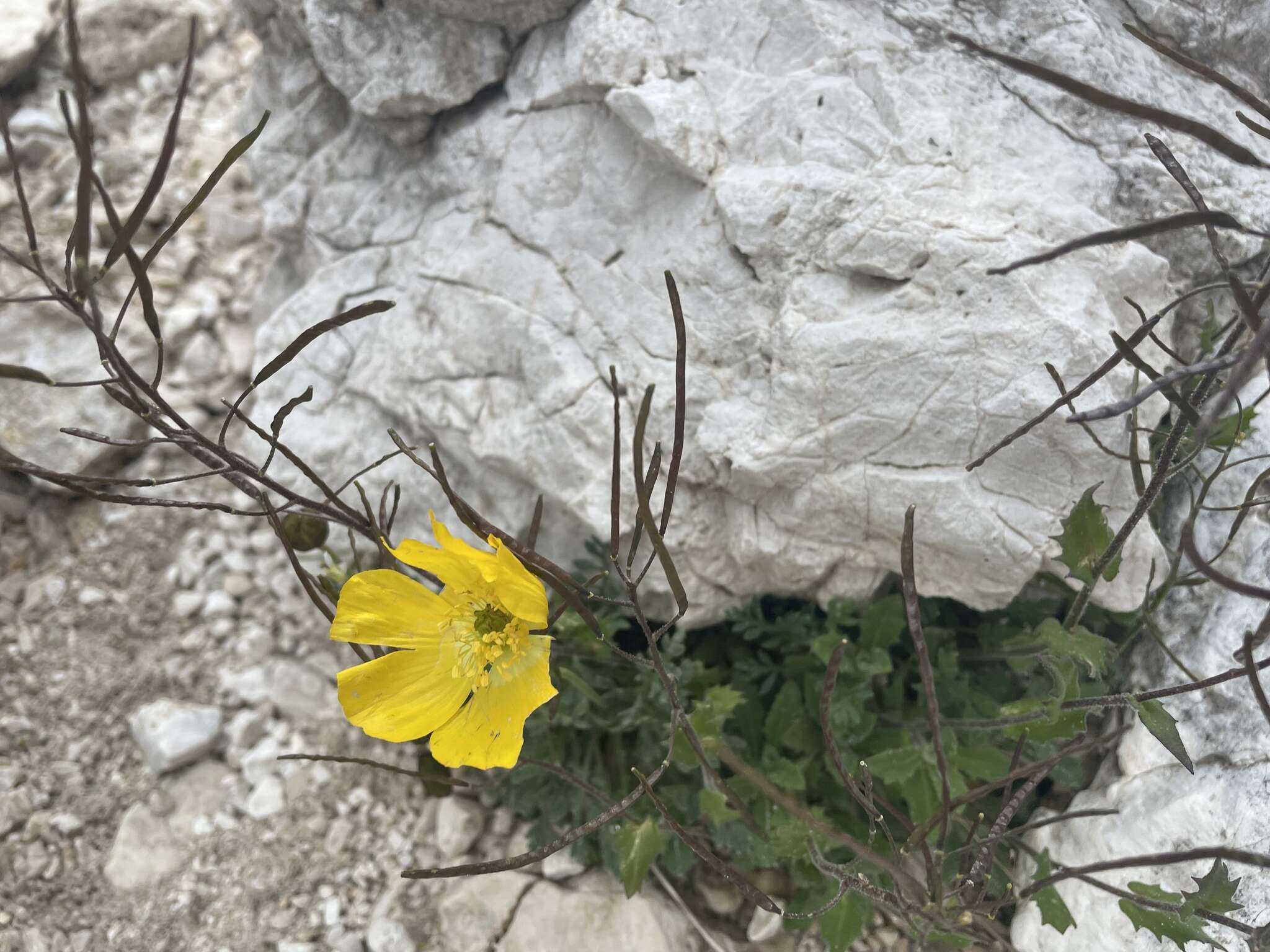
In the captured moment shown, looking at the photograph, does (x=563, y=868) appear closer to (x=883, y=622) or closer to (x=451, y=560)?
(x=883, y=622)

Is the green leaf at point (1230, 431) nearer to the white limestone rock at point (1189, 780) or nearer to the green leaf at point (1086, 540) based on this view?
the white limestone rock at point (1189, 780)

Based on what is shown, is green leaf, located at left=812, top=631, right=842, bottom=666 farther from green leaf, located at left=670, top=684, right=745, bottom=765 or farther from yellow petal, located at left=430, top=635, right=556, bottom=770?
yellow petal, located at left=430, top=635, right=556, bottom=770

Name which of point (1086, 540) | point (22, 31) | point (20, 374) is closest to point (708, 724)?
point (1086, 540)

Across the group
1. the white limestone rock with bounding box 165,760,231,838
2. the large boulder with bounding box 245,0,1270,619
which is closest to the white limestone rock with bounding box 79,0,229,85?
the large boulder with bounding box 245,0,1270,619

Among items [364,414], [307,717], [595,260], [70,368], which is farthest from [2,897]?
[595,260]

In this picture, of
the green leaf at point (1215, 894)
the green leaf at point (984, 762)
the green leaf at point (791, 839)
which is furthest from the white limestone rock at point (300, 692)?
the green leaf at point (1215, 894)
